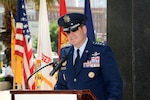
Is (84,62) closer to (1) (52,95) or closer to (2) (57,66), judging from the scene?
(2) (57,66)

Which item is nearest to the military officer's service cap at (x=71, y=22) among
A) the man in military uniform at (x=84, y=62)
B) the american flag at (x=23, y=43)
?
the man in military uniform at (x=84, y=62)

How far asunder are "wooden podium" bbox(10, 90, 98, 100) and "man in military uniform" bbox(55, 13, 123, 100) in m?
0.39

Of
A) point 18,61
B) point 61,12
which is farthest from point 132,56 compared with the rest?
point 18,61

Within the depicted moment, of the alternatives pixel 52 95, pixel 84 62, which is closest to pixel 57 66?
pixel 84 62

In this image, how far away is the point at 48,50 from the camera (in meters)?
5.30

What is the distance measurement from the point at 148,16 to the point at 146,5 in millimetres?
84

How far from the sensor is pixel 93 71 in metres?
2.12

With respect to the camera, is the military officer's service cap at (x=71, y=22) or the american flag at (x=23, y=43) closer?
the military officer's service cap at (x=71, y=22)

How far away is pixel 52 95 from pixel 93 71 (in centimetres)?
54

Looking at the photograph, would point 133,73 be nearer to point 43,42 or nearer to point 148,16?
point 148,16

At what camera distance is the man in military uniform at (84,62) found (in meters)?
2.07

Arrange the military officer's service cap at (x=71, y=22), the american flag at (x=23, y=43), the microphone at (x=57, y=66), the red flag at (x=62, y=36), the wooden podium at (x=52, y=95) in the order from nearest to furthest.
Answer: the wooden podium at (x=52, y=95)
the microphone at (x=57, y=66)
the military officer's service cap at (x=71, y=22)
the red flag at (x=62, y=36)
the american flag at (x=23, y=43)

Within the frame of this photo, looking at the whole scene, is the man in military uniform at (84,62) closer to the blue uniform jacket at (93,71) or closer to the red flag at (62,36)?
the blue uniform jacket at (93,71)

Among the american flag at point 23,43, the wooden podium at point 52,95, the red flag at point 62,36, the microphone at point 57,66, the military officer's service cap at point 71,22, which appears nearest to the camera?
the wooden podium at point 52,95
